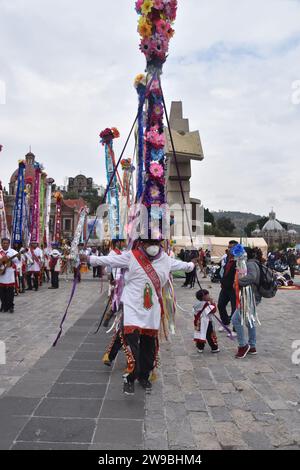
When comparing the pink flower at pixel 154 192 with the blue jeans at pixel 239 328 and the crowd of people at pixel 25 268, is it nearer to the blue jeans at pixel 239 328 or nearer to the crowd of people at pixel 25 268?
the crowd of people at pixel 25 268

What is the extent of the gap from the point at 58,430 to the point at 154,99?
163 inches

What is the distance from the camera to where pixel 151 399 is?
15.1 ft

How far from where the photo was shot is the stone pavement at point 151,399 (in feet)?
11.9

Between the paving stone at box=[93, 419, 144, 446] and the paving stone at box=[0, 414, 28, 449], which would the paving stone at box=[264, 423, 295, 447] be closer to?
the paving stone at box=[93, 419, 144, 446]

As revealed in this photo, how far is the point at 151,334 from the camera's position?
4934mm

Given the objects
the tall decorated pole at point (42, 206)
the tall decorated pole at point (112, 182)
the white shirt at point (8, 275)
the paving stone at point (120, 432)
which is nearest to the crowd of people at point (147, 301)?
the paving stone at point (120, 432)

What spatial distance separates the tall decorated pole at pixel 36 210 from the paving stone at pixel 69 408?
1316cm

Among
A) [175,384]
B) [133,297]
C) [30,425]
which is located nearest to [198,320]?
[175,384]

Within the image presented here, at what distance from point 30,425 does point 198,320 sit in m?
3.46

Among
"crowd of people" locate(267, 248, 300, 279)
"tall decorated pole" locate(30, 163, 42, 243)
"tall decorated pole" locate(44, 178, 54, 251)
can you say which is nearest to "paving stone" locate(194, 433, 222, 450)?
"tall decorated pole" locate(30, 163, 42, 243)

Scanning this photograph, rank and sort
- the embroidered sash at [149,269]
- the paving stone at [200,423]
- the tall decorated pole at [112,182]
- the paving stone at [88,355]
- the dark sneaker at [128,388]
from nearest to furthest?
the paving stone at [200,423] → the dark sneaker at [128,388] → the embroidered sash at [149,269] → the paving stone at [88,355] → the tall decorated pole at [112,182]

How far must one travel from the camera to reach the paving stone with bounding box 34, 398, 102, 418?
411 cm

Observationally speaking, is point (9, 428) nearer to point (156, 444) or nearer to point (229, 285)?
point (156, 444)
